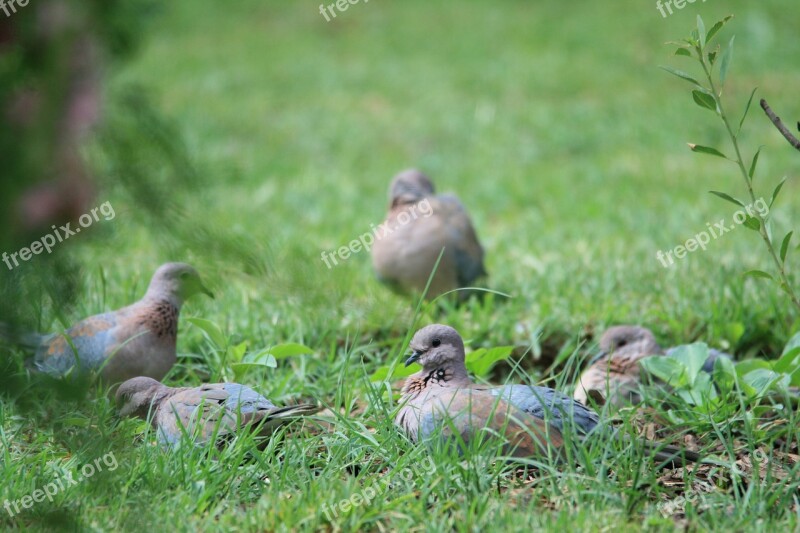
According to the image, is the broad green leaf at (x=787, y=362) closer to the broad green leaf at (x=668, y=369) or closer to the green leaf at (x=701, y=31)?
the broad green leaf at (x=668, y=369)

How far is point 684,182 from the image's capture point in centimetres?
738

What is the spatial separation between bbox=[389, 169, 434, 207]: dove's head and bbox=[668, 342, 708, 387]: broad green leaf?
196 cm

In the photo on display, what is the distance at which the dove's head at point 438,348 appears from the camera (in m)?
3.04

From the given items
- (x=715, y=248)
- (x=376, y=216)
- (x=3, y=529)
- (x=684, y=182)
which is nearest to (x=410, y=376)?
(x=3, y=529)

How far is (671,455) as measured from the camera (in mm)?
2701

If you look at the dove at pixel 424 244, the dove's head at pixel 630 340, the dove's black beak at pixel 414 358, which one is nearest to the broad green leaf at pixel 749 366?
the dove's head at pixel 630 340

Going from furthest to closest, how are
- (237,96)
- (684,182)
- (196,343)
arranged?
(237,96)
(684,182)
(196,343)

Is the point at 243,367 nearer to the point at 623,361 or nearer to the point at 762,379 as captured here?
the point at 623,361

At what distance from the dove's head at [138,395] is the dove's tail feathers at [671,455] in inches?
62.8

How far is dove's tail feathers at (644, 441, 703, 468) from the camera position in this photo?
2.68 m

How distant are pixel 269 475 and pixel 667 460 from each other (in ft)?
3.83

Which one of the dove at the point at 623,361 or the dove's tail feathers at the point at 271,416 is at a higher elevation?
the dove's tail feathers at the point at 271,416

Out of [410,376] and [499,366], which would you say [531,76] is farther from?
[410,376]

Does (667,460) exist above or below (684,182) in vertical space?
above
